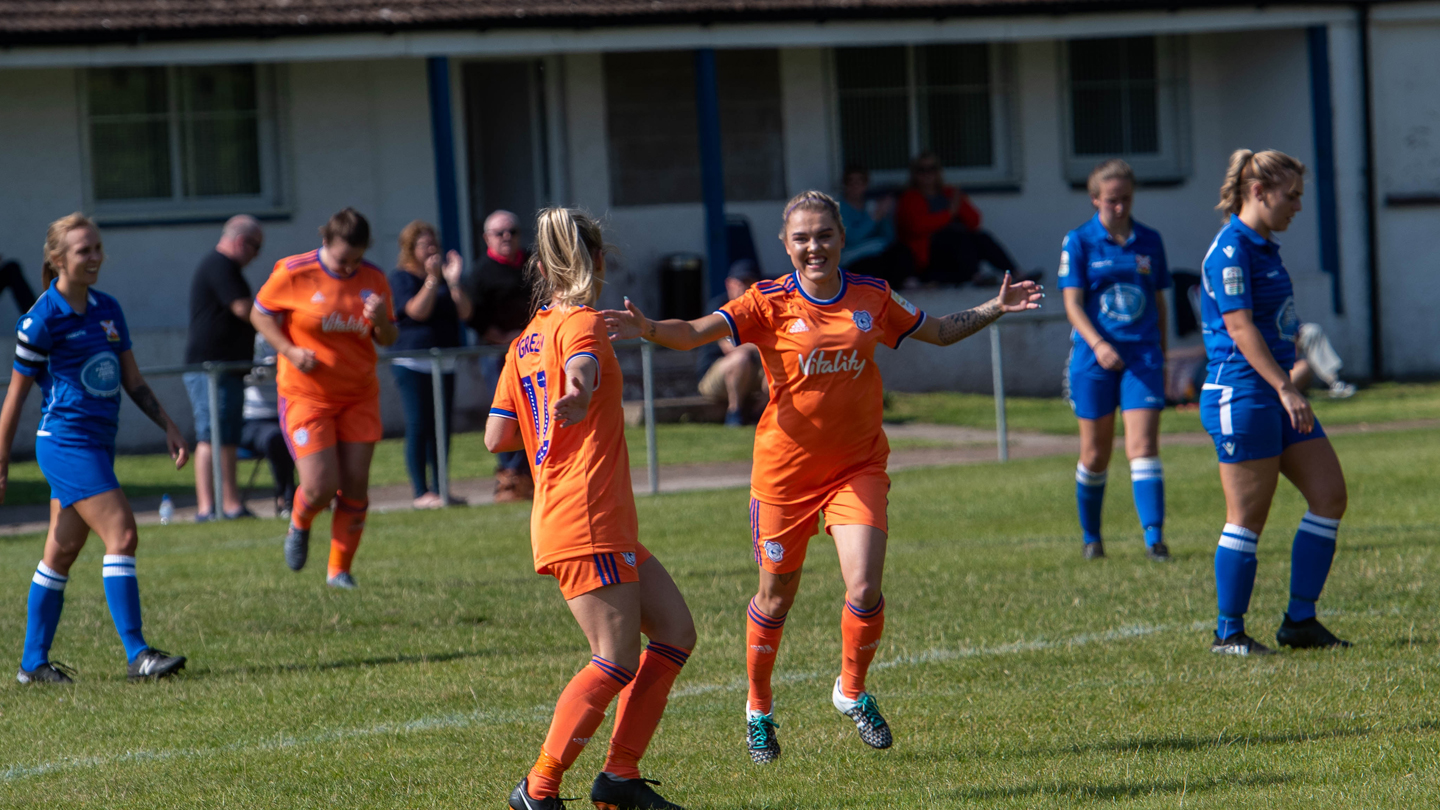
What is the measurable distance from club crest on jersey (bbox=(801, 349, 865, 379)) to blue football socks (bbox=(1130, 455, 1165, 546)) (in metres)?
4.12

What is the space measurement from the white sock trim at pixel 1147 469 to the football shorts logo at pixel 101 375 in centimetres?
550

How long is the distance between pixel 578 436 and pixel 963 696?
2313 mm

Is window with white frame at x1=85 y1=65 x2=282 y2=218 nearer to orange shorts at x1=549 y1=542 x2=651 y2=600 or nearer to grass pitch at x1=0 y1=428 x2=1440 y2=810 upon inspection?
grass pitch at x1=0 y1=428 x2=1440 y2=810

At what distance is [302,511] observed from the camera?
916cm

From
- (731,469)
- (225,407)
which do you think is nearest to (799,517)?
(225,407)

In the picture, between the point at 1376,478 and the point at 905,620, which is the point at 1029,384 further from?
the point at 905,620

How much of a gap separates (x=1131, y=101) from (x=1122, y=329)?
14606 mm

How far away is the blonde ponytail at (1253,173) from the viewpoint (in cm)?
664

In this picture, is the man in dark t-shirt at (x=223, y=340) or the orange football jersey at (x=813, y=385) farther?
the man in dark t-shirt at (x=223, y=340)

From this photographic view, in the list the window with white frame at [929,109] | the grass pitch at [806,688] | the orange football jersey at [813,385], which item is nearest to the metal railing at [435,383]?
the grass pitch at [806,688]

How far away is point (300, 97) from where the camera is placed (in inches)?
789

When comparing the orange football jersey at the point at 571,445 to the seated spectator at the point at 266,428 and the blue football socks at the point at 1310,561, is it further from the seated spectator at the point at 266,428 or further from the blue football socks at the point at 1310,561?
the seated spectator at the point at 266,428

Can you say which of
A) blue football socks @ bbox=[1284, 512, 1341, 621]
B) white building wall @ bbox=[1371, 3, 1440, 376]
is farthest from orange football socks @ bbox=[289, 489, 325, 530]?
white building wall @ bbox=[1371, 3, 1440, 376]

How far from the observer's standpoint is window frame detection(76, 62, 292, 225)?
19594 millimetres
